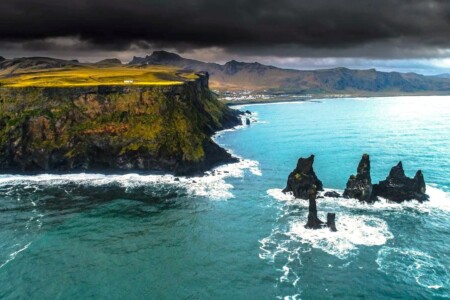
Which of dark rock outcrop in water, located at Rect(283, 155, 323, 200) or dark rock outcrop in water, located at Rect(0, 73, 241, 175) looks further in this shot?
dark rock outcrop in water, located at Rect(0, 73, 241, 175)

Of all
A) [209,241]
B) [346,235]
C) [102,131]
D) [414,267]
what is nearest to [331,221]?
[346,235]

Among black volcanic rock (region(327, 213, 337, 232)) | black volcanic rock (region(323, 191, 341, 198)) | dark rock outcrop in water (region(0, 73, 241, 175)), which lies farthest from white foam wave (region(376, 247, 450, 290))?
dark rock outcrop in water (region(0, 73, 241, 175))

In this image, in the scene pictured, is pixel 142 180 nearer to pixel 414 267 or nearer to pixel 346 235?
pixel 346 235

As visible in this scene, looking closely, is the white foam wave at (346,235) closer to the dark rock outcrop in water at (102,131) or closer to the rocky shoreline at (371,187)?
the rocky shoreline at (371,187)

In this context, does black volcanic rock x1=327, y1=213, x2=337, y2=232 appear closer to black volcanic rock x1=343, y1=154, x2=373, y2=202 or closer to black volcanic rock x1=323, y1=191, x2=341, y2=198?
black volcanic rock x1=343, y1=154, x2=373, y2=202

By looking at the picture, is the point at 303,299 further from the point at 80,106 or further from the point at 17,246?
the point at 80,106

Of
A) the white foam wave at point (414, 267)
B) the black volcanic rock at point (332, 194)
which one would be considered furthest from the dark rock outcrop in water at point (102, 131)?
the white foam wave at point (414, 267)

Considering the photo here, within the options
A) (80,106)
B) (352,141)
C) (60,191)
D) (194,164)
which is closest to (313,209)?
(194,164)
